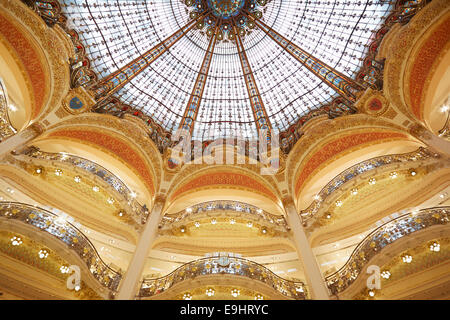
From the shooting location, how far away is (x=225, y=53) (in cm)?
1444

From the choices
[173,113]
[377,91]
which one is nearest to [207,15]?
[173,113]

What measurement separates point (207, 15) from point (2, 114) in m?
10.9

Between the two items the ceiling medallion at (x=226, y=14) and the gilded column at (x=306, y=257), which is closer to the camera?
the gilded column at (x=306, y=257)

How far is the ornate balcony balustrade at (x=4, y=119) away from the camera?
8984 mm

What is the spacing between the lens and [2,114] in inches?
361

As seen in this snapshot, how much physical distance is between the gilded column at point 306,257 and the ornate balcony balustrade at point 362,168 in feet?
1.92

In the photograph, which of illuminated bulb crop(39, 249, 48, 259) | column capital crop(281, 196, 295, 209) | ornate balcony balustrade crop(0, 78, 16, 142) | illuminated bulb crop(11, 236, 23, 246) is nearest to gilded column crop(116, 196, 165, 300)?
illuminated bulb crop(39, 249, 48, 259)

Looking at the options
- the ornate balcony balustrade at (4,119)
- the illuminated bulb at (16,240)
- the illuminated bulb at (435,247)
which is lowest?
the illuminated bulb at (16,240)

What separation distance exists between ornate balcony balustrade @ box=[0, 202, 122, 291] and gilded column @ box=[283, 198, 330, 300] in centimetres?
610

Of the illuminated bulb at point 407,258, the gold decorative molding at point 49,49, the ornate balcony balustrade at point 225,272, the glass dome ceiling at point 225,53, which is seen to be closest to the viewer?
the illuminated bulb at point 407,258

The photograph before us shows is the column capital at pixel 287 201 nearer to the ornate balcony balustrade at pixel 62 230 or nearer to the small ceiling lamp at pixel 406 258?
the small ceiling lamp at pixel 406 258

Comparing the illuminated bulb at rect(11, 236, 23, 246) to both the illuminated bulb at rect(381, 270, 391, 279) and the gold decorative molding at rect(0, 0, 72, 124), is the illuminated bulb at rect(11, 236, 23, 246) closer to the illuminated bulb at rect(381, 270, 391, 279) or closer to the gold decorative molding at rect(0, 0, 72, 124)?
the gold decorative molding at rect(0, 0, 72, 124)

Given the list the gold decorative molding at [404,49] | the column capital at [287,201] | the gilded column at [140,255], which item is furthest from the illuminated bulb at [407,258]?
the gilded column at [140,255]

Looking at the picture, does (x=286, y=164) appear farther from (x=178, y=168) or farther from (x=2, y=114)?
(x=2, y=114)
